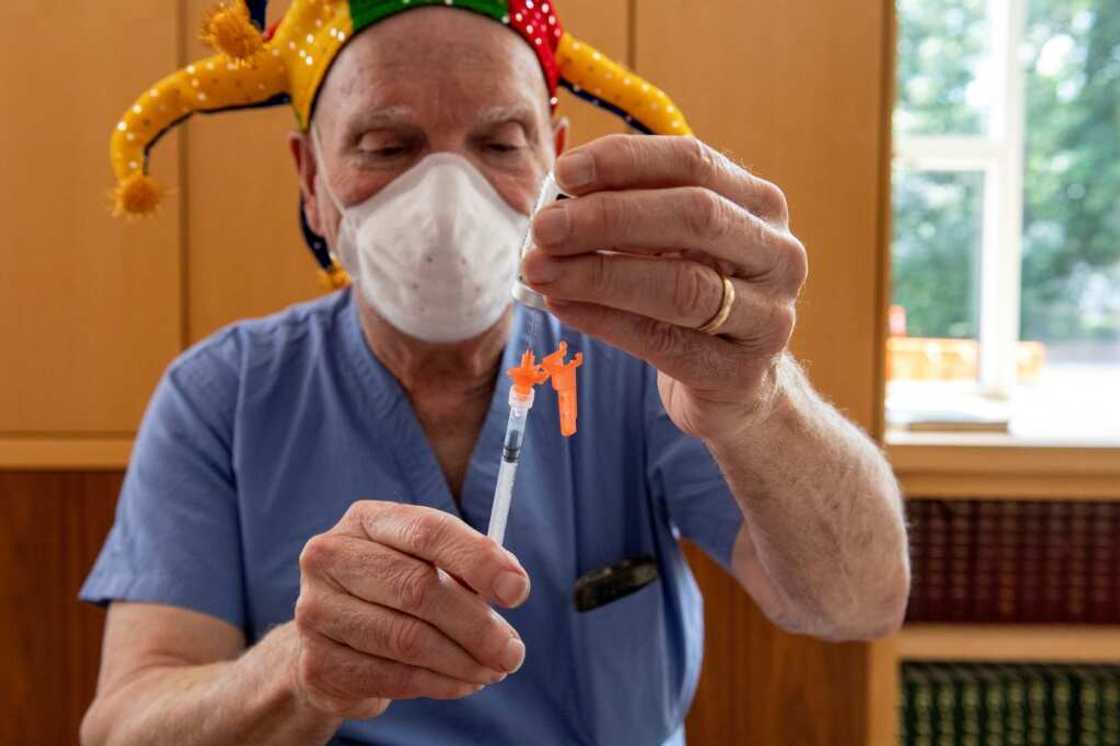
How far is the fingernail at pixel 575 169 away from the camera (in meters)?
0.50

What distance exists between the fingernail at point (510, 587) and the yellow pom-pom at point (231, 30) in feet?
2.13

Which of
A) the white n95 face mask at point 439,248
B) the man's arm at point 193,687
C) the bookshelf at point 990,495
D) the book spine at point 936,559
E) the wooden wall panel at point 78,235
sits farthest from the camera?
the book spine at point 936,559

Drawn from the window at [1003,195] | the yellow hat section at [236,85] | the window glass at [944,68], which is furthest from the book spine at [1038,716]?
the yellow hat section at [236,85]

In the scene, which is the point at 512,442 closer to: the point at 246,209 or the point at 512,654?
the point at 512,654

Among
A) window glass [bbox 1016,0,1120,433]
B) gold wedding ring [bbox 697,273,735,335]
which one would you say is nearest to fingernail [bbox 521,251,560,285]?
gold wedding ring [bbox 697,273,735,335]

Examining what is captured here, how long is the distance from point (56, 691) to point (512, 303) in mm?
1248

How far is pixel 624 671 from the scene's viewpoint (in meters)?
0.95

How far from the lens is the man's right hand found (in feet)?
1.87

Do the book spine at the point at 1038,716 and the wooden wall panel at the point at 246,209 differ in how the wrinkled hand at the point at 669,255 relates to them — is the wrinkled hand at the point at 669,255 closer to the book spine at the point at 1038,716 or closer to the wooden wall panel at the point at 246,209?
the wooden wall panel at the point at 246,209

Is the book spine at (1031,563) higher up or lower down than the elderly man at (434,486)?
lower down

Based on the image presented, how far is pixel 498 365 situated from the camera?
1030 millimetres

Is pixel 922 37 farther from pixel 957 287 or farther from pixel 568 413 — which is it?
pixel 568 413

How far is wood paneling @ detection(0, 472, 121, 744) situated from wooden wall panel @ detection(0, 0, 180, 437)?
0.11m

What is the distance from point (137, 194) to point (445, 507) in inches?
18.6
